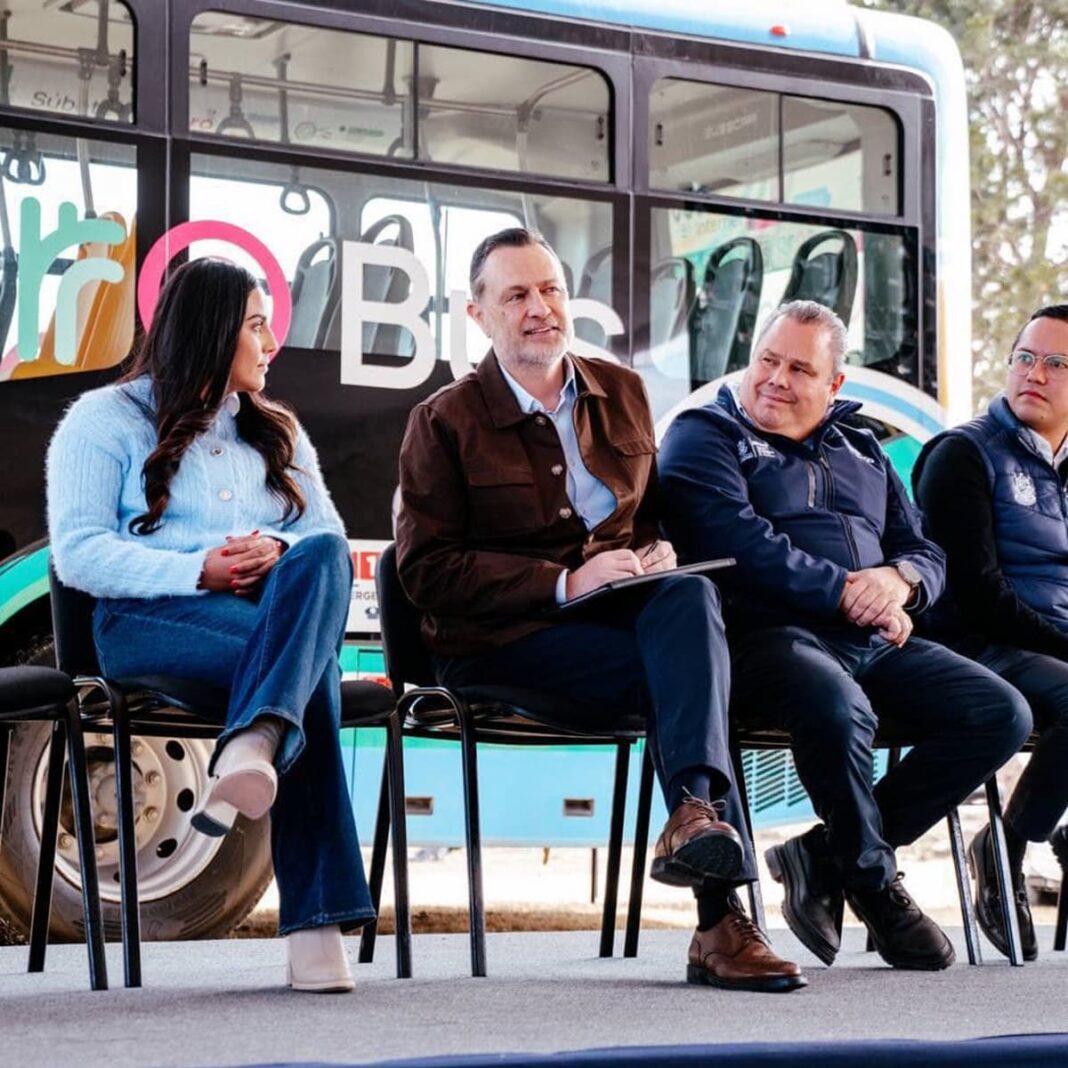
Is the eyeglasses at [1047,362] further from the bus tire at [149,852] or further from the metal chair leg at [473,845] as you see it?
the bus tire at [149,852]

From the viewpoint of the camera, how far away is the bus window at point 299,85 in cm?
525

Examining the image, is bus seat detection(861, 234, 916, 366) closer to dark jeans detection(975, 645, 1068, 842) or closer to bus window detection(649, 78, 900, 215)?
bus window detection(649, 78, 900, 215)

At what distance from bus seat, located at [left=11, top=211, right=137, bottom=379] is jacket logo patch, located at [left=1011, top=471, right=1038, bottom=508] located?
2.21 m

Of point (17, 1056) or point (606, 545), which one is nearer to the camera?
point (17, 1056)

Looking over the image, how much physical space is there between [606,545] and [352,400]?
1716 mm

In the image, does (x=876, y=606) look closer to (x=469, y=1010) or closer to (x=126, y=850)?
(x=469, y=1010)

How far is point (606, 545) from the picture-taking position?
151 inches

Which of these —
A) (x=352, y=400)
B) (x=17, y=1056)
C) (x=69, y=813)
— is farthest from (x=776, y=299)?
(x=17, y=1056)

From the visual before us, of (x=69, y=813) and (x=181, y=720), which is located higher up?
(x=181, y=720)

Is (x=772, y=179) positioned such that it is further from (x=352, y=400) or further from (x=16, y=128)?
(x=16, y=128)

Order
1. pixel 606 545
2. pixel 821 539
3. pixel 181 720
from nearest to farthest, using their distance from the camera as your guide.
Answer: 1. pixel 181 720
2. pixel 606 545
3. pixel 821 539

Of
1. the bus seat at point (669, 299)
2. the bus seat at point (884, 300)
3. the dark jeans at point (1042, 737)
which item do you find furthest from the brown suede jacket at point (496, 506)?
the bus seat at point (884, 300)

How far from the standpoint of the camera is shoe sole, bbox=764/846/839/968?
150 inches

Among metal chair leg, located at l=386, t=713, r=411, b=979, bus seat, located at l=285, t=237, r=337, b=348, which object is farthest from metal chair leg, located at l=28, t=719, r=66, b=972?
bus seat, located at l=285, t=237, r=337, b=348
